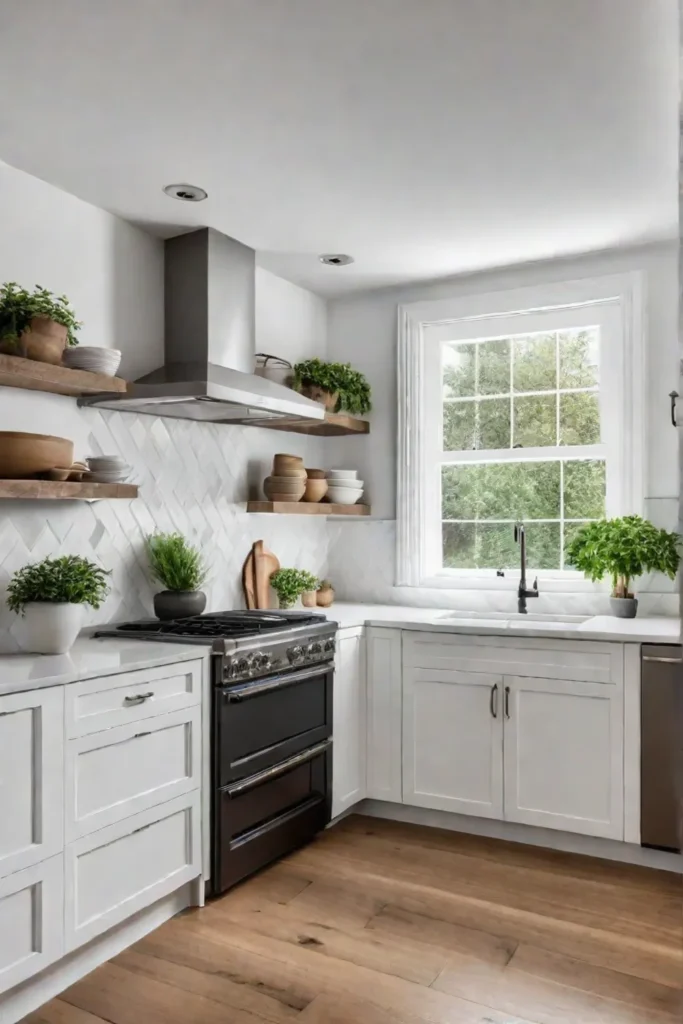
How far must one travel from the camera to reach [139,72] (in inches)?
88.0

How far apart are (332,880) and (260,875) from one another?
0.87 feet

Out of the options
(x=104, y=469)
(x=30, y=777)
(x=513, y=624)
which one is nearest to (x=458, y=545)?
(x=513, y=624)

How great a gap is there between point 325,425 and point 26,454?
5.71ft

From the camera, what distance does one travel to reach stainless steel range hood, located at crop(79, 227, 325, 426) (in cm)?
322

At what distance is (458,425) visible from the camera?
4273mm

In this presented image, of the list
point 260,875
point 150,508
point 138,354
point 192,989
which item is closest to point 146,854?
point 192,989

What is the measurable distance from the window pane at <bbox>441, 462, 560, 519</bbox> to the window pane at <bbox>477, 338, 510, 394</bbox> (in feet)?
1.29

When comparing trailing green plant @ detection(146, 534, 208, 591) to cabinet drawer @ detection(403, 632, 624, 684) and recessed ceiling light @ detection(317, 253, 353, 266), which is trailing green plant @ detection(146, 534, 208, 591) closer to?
cabinet drawer @ detection(403, 632, 624, 684)

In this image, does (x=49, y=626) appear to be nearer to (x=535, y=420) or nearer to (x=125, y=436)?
(x=125, y=436)

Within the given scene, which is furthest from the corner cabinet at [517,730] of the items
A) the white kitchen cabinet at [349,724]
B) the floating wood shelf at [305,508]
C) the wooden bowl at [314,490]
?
the wooden bowl at [314,490]

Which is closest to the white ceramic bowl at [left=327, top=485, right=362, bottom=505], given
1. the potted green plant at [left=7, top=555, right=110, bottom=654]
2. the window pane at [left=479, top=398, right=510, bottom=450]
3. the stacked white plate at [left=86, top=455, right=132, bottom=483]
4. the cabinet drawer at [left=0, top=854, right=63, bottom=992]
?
the window pane at [left=479, top=398, right=510, bottom=450]

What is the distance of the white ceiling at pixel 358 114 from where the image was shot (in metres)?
2.03

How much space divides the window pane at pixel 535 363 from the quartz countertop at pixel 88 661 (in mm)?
2230

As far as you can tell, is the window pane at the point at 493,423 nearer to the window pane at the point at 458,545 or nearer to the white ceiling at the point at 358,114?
the window pane at the point at 458,545
